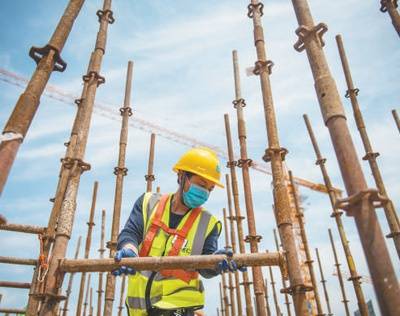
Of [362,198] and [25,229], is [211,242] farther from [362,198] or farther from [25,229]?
[25,229]

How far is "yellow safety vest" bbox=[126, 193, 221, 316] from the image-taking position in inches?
114

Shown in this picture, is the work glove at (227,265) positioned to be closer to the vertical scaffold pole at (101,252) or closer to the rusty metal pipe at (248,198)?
the rusty metal pipe at (248,198)

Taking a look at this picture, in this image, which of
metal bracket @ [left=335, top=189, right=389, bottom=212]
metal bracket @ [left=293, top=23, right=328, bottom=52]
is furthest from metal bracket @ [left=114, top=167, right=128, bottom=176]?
metal bracket @ [left=335, top=189, right=389, bottom=212]

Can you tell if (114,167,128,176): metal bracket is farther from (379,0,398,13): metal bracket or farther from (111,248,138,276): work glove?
(379,0,398,13): metal bracket

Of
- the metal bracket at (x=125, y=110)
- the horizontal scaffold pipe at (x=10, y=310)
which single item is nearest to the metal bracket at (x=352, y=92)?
the metal bracket at (x=125, y=110)

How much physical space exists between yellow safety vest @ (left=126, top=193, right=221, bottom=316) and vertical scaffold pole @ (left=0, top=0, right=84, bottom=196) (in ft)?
4.66

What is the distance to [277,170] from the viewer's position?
4.45m

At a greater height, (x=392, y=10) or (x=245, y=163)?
(x=392, y=10)

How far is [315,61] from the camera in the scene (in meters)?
2.75

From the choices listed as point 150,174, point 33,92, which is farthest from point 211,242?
point 150,174

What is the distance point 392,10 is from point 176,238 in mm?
5699

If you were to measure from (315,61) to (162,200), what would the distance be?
198cm

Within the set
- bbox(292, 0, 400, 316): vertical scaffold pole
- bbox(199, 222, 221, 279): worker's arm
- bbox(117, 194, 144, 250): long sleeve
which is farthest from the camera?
bbox(199, 222, 221, 279): worker's arm

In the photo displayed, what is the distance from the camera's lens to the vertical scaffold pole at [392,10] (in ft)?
18.8
